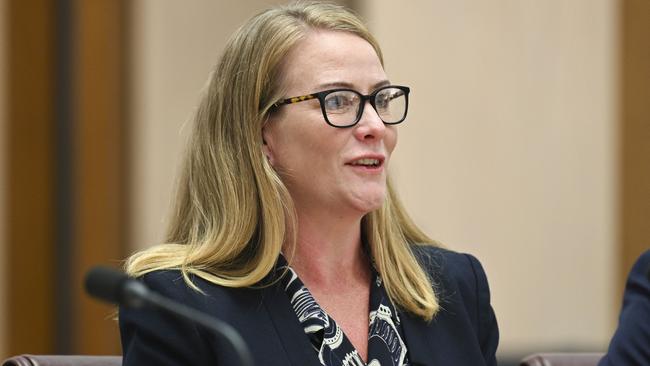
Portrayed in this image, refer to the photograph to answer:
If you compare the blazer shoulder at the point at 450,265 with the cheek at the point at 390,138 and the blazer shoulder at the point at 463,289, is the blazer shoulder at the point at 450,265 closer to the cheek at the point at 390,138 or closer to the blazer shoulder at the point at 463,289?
the blazer shoulder at the point at 463,289

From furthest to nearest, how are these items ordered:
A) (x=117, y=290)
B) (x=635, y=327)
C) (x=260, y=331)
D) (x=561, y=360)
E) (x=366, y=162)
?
(x=561, y=360), (x=635, y=327), (x=366, y=162), (x=260, y=331), (x=117, y=290)

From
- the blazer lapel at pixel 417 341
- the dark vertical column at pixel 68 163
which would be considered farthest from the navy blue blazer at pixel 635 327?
the dark vertical column at pixel 68 163

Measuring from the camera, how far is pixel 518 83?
5148 millimetres

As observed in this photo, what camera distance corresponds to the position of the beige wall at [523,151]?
507 centimetres

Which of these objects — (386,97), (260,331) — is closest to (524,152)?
(386,97)

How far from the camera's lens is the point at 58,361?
2.47 metres

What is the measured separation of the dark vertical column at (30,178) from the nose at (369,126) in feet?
11.4

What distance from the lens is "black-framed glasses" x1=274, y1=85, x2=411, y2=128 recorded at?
2500 millimetres

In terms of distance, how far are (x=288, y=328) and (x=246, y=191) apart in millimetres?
301

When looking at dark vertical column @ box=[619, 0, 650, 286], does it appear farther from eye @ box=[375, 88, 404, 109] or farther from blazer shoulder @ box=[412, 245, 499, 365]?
eye @ box=[375, 88, 404, 109]

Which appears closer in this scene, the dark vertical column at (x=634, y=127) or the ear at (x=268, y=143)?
the ear at (x=268, y=143)

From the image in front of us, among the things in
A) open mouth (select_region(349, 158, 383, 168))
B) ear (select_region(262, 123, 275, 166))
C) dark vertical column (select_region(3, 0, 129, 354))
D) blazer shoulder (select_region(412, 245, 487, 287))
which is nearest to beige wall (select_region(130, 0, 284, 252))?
dark vertical column (select_region(3, 0, 129, 354))

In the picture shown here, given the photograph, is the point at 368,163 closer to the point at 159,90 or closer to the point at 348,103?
the point at 348,103

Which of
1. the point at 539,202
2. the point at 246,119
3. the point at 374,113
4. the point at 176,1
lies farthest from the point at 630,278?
the point at 176,1
